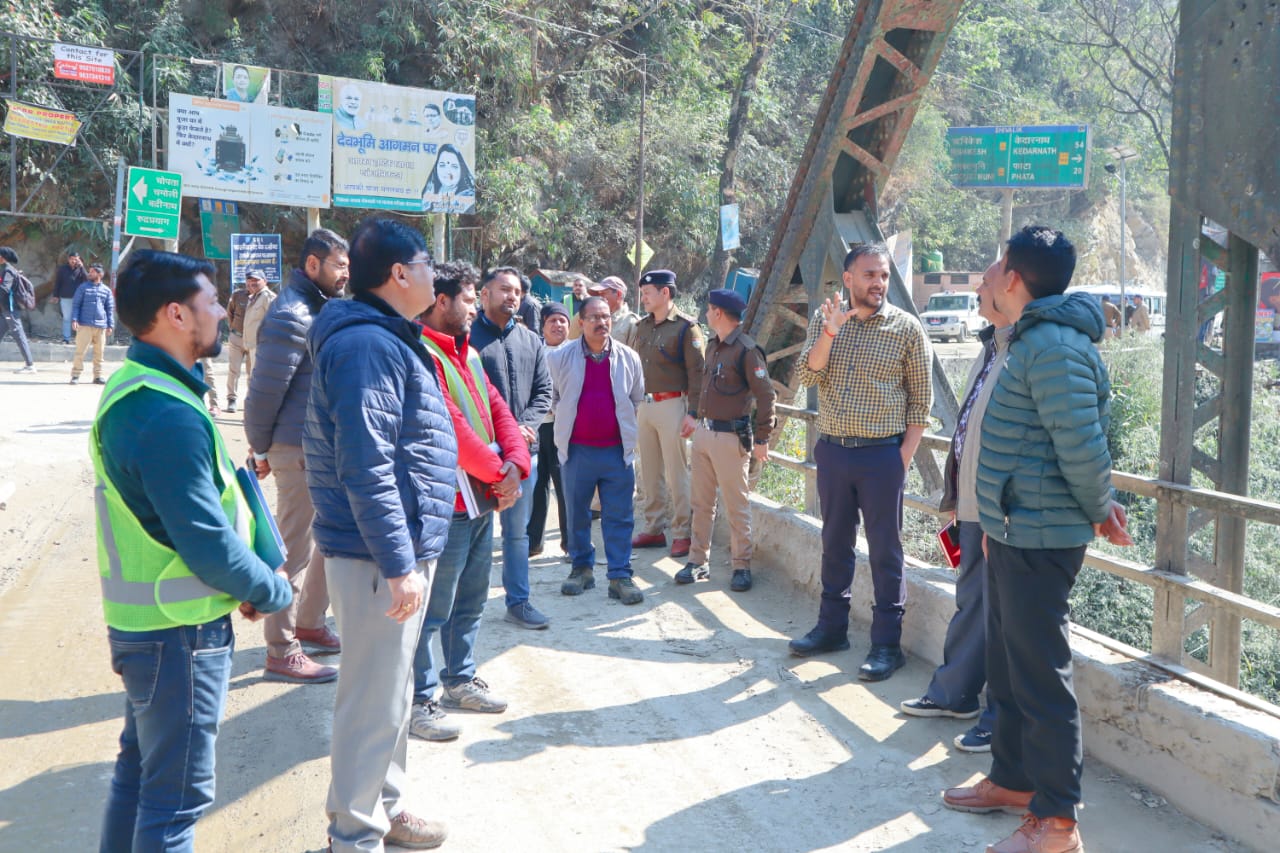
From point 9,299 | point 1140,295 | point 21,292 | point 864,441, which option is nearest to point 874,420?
point 864,441

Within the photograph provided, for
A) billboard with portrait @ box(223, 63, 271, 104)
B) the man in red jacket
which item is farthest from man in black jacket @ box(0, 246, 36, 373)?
the man in red jacket

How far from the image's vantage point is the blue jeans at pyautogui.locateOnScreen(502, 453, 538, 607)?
5.84m

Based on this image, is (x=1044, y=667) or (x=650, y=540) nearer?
(x=1044, y=667)

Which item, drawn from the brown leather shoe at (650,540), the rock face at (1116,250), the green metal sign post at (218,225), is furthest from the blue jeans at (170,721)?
the rock face at (1116,250)

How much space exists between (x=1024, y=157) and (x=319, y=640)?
31.2 m

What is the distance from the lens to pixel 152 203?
68.0 feet

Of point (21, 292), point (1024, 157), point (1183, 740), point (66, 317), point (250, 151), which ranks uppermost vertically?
point (1024, 157)

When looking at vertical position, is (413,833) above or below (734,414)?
below

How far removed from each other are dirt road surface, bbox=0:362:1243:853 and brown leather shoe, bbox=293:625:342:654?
0.89 feet

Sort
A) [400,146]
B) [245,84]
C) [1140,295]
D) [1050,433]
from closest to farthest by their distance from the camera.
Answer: [1050,433], [245,84], [400,146], [1140,295]

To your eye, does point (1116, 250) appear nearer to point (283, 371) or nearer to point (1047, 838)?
point (283, 371)

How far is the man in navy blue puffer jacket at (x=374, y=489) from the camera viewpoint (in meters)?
2.95

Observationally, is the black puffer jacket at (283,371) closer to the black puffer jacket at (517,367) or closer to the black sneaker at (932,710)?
the black puffer jacket at (517,367)

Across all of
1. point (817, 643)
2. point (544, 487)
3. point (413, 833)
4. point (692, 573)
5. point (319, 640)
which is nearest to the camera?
point (413, 833)
